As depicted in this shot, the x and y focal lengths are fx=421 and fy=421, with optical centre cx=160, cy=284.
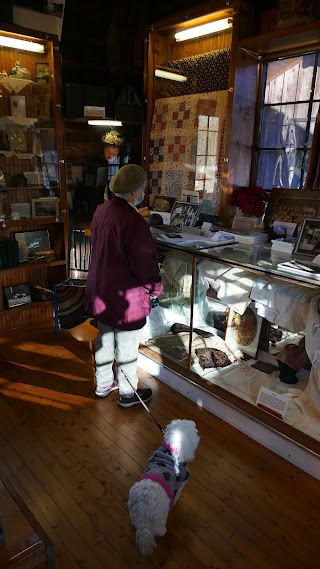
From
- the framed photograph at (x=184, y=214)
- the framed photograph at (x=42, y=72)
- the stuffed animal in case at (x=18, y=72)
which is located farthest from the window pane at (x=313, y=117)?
the stuffed animal in case at (x=18, y=72)

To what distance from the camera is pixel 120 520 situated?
1800 millimetres

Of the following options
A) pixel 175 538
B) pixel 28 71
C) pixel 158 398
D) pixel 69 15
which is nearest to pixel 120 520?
pixel 175 538

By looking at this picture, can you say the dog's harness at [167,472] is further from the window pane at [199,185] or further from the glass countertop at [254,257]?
the window pane at [199,185]

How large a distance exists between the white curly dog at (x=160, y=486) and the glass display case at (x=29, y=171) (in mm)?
2290

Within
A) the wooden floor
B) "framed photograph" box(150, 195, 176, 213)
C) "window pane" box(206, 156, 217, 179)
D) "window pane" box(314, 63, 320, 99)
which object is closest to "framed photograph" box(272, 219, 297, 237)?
"window pane" box(206, 156, 217, 179)

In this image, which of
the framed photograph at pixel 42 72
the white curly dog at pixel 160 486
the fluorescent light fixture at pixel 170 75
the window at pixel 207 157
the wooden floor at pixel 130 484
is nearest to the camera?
the white curly dog at pixel 160 486

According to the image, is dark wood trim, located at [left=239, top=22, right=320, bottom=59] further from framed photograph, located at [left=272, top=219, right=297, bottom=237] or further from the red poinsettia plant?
framed photograph, located at [left=272, top=219, right=297, bottom=237]

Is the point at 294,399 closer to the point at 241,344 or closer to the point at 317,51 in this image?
the point at 241,344

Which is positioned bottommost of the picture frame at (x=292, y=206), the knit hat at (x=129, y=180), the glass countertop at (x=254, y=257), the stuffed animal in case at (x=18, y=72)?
the glass countertop at (x=254, y=257)

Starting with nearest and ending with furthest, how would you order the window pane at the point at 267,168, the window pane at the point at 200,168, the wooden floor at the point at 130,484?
the wooden floor at the point at 130,484 < the window pane at the point at 267,168 < the window pane at the point at 200,168

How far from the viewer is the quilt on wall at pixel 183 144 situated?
3094 millimetres

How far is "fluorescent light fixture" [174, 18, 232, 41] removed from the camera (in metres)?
2.89

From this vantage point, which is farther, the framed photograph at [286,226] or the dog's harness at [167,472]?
the framed photograph at [286,226]

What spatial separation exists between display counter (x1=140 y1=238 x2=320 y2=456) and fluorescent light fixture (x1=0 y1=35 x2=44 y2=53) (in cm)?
194
